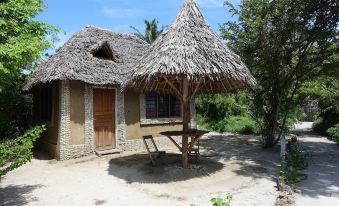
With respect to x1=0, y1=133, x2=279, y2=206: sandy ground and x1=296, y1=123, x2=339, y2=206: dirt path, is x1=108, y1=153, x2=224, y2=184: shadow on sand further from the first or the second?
x1=296, y1=123, x2=339, y2=206: dirt path

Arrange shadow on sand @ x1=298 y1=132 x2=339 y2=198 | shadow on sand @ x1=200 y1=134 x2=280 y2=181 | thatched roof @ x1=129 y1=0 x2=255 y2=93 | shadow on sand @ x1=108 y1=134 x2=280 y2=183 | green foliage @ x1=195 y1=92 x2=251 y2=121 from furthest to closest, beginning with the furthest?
green foliage @ x1=195 y1=92 x2=251 y2=121
shadow on sand @ x1=200 y1=134 x2=280 y2=181
shadow on sand @ x1=108 y1=134 x2=280 y2=183
thatched roof @ x1=129 y1=0 x2=255 y2=93
shadow on sand @ x1=298 y1=132 x2=339 y2=198

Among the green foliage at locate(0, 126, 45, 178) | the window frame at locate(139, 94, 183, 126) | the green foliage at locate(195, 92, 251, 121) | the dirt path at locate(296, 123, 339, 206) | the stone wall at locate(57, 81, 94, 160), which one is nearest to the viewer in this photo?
the green foliage at locate(0, 126, 45, 178)

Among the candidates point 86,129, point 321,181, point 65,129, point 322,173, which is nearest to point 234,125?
point 86,129

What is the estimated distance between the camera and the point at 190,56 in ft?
28.6

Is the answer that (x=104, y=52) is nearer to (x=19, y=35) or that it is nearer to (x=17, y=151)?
(x=19, y=35)

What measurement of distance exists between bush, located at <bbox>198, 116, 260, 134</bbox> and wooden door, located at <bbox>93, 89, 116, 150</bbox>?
10839mm

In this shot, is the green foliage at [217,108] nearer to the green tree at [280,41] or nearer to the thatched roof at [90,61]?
the green tree at [280,41]

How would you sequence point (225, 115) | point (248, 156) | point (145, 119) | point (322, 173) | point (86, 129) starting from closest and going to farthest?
point (322, 173)
point (86, 129)
point (248, 156)
point (145, 119)
point (225, 115)

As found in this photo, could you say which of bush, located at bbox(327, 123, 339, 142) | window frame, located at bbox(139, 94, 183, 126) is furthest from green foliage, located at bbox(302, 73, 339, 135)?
window frame, located at bbox(139, 94, 183, 126)

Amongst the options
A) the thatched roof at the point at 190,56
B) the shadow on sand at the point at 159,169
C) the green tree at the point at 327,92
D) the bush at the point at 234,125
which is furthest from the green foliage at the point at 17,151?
the bush at the point at 234,125

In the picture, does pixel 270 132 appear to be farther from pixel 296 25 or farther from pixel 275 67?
pixel 296 25

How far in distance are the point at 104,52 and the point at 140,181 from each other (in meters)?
6.28

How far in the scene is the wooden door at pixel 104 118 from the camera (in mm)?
12711

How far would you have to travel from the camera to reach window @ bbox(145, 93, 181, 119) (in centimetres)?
1426
